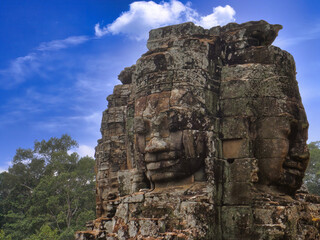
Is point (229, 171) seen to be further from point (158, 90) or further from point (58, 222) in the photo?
point (58, 222)

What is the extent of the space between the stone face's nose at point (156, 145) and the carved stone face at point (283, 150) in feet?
5.27

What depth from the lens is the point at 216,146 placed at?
21.5 feet

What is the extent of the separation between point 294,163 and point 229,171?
3.86 feet

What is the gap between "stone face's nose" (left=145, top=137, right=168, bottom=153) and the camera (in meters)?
6.44

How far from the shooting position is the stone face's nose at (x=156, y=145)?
6438 mm

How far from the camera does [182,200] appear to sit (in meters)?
6.12

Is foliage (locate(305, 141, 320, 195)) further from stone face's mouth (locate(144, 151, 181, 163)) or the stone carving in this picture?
stone face's mouth (locate(144, 151, 181, 163))

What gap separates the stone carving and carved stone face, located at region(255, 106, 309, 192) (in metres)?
0.02

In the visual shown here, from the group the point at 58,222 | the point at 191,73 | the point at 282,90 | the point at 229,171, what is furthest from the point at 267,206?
the point at 58,222

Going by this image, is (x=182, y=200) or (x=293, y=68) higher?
(x=293, y=68)

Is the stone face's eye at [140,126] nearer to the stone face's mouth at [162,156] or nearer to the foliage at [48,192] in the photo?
the stone face's mouth at [162,156]

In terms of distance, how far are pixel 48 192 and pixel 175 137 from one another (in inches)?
883

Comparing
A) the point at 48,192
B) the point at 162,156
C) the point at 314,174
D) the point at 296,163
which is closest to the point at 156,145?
the point at 162,156

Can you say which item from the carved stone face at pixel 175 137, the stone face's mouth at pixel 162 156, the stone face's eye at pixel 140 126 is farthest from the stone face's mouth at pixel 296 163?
the stone face's eye at pixel 140 126
